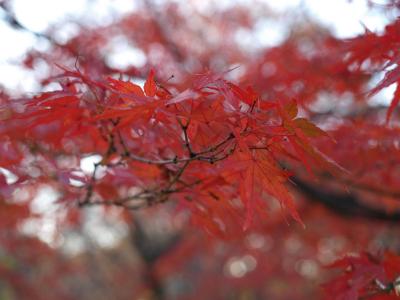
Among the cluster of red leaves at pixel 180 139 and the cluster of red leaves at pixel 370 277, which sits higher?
the cluster of red leaves at pixel 180 139

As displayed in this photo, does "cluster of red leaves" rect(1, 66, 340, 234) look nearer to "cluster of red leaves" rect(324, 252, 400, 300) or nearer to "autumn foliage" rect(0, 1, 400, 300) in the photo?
"autumn foliage" rect(0, 1, 400, 300)

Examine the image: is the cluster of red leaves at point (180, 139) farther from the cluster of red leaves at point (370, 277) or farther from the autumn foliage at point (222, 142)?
the cluster of red leaves at point (370, 277)

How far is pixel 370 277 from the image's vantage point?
1490 millimetres

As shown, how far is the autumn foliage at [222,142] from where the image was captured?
1.10 meters

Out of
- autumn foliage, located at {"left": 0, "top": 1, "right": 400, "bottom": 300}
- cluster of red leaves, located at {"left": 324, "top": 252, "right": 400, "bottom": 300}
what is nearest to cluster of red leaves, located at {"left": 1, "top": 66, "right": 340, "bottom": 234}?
autumn foliage, located at {"left": 0, "top": 1, "right": 400, "bottom": 300}

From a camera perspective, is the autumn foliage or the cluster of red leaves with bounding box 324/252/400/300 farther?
the cluster of red leaves with bounding box 324/252/400/300

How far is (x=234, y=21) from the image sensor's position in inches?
258

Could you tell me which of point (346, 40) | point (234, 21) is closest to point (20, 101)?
point (346, 40)

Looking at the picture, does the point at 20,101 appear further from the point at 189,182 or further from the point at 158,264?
the point at 158,264

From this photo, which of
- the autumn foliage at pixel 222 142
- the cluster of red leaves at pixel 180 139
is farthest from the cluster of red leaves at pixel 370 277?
the cluster of red leaves at pixel 180 139

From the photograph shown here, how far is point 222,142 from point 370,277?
2.35ft

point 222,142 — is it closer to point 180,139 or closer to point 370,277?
point 180,139

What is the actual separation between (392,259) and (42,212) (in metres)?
3.86

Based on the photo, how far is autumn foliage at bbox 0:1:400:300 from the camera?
110 cm
